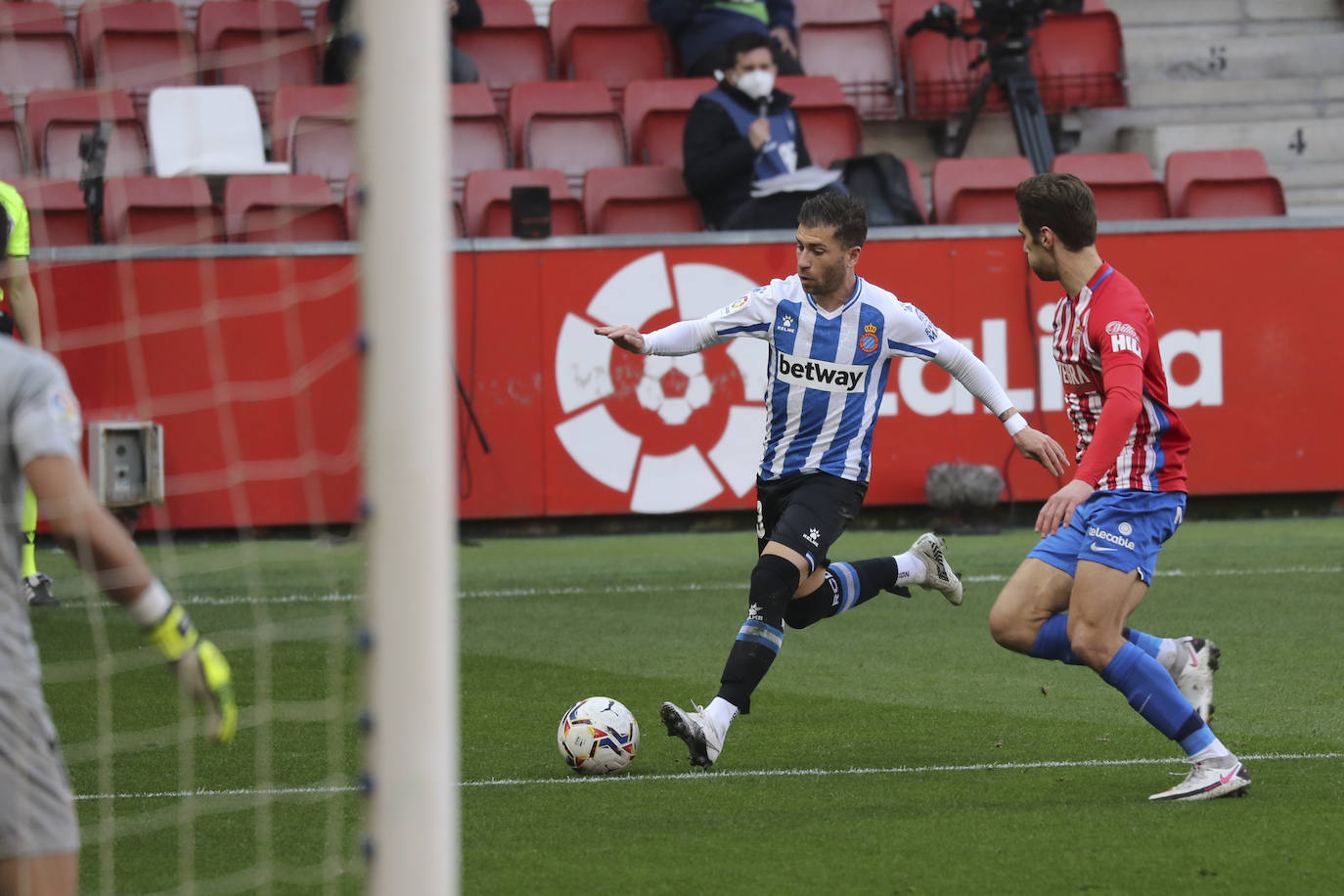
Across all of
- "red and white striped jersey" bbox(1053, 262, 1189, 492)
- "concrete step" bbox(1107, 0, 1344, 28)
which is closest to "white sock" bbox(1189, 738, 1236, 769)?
"red and white striped jersey" bbox(1053, 262, 1189, 492)

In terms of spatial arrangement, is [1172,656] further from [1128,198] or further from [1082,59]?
[1082,59]

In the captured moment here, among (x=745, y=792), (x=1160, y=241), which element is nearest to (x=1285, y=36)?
(x=1160, y=241)

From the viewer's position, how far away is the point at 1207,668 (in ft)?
18.7

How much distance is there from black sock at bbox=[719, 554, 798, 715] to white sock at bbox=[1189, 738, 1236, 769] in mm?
1381

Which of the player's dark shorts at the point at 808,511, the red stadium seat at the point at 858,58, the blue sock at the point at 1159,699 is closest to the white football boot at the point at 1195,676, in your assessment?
the blue sock at the point at 1159,699

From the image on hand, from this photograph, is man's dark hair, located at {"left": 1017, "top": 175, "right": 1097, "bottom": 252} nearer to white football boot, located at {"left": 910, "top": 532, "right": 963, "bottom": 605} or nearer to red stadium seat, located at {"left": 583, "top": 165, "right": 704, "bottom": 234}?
white football boot, located at {"left": 910, "top": 532, "right": 963, "bottom": 605}

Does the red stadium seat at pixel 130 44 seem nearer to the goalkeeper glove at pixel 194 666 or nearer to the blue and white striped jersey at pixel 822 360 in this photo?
the blue and white striped jersey at pixel 822 360

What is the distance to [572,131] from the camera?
13633 mm

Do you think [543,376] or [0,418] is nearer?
[0,418]

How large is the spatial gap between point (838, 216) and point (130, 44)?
361 inches

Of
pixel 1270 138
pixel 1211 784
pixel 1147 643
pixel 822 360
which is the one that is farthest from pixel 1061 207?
pixel 1270 138

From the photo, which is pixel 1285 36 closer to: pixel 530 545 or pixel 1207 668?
pixel 530 545

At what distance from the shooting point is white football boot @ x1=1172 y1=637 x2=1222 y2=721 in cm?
566

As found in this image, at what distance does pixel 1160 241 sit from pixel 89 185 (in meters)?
7.06
